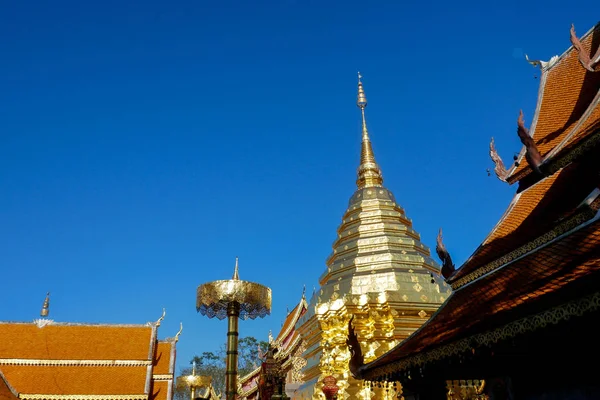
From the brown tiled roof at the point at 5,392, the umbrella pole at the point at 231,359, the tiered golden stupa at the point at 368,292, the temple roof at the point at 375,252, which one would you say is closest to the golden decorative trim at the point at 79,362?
the brown tiled roof at the point at 5,392

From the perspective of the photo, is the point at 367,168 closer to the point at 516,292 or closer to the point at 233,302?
the point at 233,302

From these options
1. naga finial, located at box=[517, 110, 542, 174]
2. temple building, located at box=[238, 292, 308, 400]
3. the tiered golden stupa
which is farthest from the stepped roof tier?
naga finial, located at box=[517, 110, 542, 174]

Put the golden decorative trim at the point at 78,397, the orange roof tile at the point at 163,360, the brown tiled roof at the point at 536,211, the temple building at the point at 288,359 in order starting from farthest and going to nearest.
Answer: the orange roof tile at the point at 163,360, the golden decorative trim at the point at 78,397, the temple building at the point at 288,359, the brown tiled roof at the point at 536,211

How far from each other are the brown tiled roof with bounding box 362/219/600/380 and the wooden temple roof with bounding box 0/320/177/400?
60.4ft

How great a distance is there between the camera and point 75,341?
2497 cm

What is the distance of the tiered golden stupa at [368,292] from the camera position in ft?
42.4

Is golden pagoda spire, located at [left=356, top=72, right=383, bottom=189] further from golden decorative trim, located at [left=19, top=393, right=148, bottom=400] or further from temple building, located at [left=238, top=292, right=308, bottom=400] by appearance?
golden decorative trim, located at [left=19, top=393, right=148, bottom=400]

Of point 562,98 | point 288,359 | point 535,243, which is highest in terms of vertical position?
point 562,98

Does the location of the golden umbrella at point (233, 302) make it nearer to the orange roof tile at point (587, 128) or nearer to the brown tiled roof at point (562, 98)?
the brown tiled roof at point (562, 98)

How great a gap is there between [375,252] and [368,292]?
1876mm

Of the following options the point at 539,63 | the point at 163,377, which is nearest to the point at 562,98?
the point at 539,63

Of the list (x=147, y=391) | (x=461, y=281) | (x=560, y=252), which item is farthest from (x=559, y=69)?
(x=147, y=391)

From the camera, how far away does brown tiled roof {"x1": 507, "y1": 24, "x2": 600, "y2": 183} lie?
780 centimetres

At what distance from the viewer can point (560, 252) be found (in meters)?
5.25
